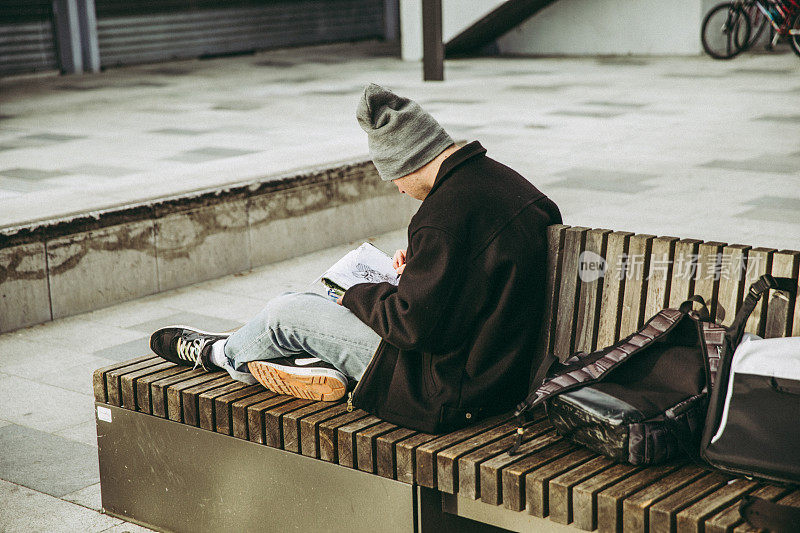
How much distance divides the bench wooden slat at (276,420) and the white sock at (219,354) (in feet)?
1.05

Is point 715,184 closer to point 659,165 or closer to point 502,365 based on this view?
point 659,165

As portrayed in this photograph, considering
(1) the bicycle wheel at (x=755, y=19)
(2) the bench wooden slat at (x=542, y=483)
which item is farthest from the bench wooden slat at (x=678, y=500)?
(1) the bicycle wheel at (x=755, y=19)

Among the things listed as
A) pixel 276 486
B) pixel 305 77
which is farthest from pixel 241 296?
pixel 305 77

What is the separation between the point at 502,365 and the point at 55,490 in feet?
5.53

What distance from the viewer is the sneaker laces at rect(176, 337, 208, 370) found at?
3307 millimetres

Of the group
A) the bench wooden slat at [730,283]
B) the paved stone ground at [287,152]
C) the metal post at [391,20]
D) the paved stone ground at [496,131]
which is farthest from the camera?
the metal post at [391,20]

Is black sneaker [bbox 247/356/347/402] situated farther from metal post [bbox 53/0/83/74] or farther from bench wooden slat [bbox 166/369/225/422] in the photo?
metal post [bbox 53/0/83/74]

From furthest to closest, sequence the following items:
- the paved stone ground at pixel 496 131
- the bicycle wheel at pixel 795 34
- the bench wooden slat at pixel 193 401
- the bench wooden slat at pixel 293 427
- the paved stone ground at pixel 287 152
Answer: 1. the bicycle wheel at pixel 795 34
2. the paved stone ground at pixel 496 131
3. the paved stone ground at pixel 287 152
4. the bench wooden slat at pixel 193 401
5. the bench wooden slat at pixel 293 427

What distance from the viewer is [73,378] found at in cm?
462

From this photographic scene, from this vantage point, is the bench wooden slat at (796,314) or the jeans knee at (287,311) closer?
the bench wooden slat at (796,314)

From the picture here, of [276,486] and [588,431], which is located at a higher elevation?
[588,431]

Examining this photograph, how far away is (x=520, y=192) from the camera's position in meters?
2.85

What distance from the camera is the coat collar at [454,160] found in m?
2.80

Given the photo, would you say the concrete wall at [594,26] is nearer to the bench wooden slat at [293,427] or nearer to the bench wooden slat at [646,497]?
the bench wooden slat at [293,427]
